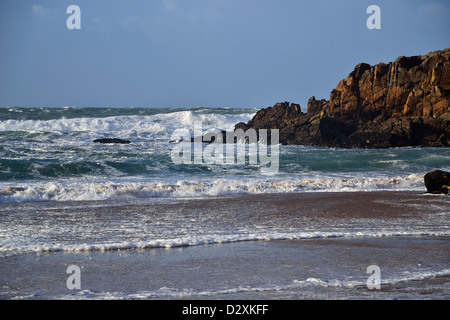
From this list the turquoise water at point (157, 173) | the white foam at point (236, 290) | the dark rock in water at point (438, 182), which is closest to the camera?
the white foam at point (236, 290)

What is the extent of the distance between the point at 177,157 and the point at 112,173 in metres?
5.89

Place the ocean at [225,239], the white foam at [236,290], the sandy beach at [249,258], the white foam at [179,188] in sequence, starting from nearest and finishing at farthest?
the white foam at [236,290]
the sandy beach at [249,258]
the ocean at [225,239]
the white foam at [179,188]

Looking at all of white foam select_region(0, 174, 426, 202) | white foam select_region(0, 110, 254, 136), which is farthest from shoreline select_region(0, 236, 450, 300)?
white foam select_region(0, 110, 254, 136)

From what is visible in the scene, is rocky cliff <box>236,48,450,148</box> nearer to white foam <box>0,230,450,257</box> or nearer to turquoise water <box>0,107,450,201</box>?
turquoise water <box>0,107,450,201</box>

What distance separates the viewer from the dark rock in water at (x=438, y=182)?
12.4 metres

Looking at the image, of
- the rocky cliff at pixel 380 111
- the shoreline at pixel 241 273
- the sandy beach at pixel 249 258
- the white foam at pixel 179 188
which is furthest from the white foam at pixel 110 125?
the shoreline at pixel 241 273

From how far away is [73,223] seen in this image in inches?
309

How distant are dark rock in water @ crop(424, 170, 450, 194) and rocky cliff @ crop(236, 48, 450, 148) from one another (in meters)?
20.8

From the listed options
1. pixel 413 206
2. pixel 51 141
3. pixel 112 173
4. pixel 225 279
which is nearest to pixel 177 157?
pixel 112 173

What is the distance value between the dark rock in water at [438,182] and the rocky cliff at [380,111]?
20849 mm

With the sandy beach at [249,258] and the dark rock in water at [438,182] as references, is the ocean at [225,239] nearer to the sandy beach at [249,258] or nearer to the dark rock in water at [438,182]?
the sandy beach at [249,258]
